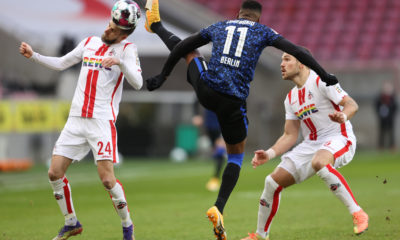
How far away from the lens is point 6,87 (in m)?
23.4

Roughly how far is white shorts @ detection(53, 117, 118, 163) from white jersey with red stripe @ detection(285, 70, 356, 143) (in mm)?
1874

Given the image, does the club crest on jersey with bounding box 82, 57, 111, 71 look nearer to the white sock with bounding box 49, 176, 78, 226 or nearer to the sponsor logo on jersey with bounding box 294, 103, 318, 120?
the white sock with bounding box 49, 176, 78, 226

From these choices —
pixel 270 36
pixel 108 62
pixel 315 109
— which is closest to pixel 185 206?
pixel 315 109

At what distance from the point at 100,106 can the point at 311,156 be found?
2160 millimetres

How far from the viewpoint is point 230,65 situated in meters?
6.71

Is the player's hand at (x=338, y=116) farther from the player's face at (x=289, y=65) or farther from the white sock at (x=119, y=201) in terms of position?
the white sock at (x=119, y=201)

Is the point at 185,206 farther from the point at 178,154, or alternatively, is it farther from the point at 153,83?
the point at 178,154

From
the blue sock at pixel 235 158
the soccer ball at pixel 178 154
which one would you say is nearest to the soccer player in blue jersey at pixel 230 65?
the blue sock at pixel 235 158

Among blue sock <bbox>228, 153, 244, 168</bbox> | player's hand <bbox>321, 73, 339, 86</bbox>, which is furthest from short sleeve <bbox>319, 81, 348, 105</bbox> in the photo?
blue sock <bbox>228, 153, 244, 168</bbox>

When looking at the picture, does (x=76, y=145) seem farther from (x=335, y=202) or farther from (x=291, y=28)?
(x=291, y=28)

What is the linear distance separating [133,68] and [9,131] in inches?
507

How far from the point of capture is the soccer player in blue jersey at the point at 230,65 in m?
6.63

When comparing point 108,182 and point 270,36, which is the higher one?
point 270,36

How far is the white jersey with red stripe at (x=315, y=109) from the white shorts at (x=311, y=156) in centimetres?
12
